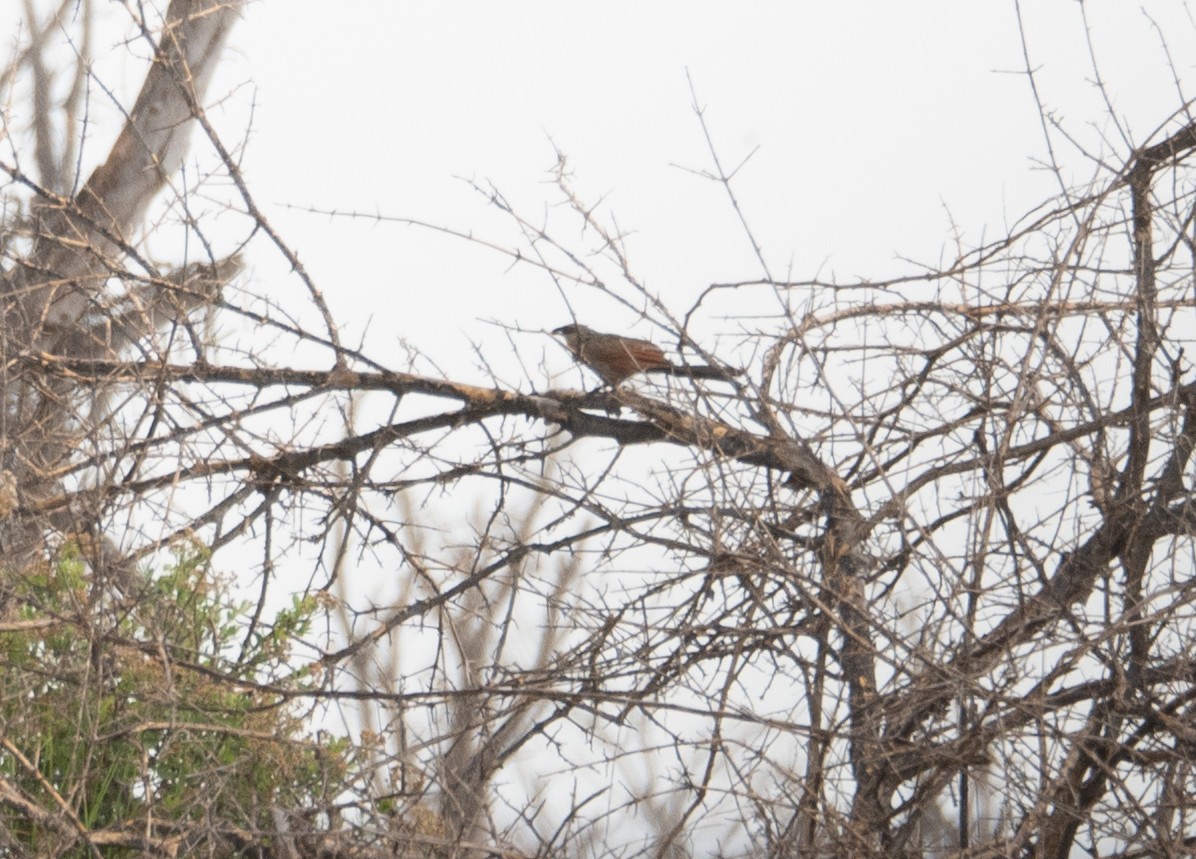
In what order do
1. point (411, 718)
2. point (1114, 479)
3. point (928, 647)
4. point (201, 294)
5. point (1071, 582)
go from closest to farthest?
point (928, 647), point (1114, 479), point (1071, 582), point (201, 294), point (411, 718)

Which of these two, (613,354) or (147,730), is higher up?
(613,354)

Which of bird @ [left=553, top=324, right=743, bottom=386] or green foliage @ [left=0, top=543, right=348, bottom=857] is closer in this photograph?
bird @ [left=553, top=324, right=743, bottom=386]

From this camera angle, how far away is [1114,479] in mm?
2865

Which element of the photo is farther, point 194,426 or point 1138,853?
point 194,426

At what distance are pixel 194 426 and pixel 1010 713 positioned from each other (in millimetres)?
2226

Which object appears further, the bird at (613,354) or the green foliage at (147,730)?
the green foliage at (147,730)

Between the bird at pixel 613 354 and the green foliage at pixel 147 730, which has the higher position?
the bird at pixel 613 354

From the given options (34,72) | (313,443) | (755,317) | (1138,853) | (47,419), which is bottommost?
(1138,853)

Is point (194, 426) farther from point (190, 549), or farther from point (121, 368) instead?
point (190, 549)

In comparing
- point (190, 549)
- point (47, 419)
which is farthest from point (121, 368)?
point (190, 549)

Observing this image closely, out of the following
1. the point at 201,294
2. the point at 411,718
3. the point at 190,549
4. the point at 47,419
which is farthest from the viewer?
the point at 411,718

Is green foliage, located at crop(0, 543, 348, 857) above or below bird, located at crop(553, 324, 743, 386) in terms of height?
below

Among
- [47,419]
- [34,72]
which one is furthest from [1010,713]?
[34,72]

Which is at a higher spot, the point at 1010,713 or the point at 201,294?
the point at 201,294
